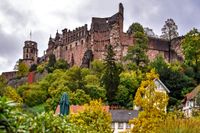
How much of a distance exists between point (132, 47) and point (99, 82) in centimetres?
1498

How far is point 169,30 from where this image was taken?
13138cm

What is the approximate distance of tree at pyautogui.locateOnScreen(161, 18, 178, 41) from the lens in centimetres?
12875

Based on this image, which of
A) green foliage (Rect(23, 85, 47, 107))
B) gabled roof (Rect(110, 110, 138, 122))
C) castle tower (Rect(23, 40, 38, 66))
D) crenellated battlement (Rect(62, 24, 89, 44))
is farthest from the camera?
castle tower (Rect(23, 40, 38, 66))

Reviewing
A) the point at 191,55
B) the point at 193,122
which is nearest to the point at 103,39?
the point at 191,55

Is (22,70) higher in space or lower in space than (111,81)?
higher

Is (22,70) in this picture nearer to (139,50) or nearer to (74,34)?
(74,34)

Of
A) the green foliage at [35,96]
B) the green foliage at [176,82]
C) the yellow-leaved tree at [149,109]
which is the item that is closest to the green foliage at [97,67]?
the green foliage at [35,96]

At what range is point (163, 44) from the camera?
121 meters

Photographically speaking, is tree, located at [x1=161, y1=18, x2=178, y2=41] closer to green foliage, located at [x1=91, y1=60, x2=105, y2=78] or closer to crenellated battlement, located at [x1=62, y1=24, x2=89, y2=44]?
crenellated battlement, located at [x1=62, y1=24, x2=89, y2=44]

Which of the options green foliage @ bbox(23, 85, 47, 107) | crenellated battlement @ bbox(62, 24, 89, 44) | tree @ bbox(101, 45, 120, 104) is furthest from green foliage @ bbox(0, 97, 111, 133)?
crenellated battlement @ bbox(62, 24, 89, 44)

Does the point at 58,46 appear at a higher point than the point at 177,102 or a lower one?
higher

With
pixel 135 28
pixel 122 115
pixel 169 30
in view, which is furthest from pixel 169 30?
pixel 122 115

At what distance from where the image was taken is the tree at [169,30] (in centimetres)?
12875

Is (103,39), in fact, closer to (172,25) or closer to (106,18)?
(106,18)
